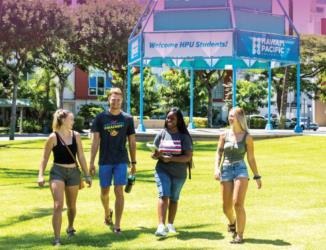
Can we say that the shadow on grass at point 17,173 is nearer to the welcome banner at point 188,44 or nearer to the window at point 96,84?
the welcome banner at point 188,44

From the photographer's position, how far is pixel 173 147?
7.99 m

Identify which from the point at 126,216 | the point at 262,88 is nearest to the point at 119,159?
the point at 126,216

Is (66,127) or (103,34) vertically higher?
(103,34)

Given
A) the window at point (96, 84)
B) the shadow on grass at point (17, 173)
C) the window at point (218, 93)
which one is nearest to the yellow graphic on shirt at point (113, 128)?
the shadow on grass at point (17, 173)

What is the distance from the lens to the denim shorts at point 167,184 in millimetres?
7984

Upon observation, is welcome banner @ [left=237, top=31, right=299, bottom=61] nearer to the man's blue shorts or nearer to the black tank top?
the man's blue shorts

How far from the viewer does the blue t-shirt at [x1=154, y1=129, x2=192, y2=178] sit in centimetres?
Result: 798

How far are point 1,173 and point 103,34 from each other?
86.4 feet

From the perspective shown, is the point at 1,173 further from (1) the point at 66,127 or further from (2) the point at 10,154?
(1) the point at 66,127

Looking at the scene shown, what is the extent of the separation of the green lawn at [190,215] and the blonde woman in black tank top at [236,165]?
44 centimetres

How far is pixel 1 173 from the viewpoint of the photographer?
670 inches

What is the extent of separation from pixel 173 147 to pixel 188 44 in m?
19.0

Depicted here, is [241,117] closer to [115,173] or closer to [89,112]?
[115,173]

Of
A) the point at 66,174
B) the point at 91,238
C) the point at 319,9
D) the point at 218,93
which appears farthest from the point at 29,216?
the point at 319,9
